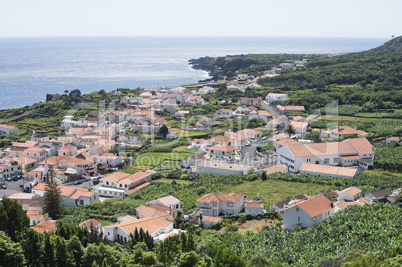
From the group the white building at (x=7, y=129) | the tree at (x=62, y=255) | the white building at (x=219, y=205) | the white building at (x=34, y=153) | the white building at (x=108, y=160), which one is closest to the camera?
the tree at (x=62, y=255)

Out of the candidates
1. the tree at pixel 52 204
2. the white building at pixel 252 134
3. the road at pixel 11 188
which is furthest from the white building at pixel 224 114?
the tree at pixel 52 204

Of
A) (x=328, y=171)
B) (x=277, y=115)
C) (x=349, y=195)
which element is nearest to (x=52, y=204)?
(x=349, y=195)

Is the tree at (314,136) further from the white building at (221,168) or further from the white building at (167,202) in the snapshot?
the white building at (167,202)

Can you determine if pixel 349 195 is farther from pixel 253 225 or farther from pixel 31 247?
pixel 31 247

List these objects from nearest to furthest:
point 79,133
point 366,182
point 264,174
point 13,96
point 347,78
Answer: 1. point 366,182
2. point 264,174
3. point 79,133
4. point 347,78
5. point 13,96

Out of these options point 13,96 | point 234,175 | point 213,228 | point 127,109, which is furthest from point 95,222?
point 13,96

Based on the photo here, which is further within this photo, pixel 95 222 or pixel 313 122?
pixel 313 122

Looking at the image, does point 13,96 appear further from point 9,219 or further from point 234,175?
point 9,219
